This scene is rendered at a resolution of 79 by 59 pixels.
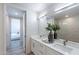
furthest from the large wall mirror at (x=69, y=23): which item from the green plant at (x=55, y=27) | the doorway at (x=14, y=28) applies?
the doorway at (x=14, y=28)

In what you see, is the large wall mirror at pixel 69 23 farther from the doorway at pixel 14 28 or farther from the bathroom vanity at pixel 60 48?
the doorway at pixel 14 28

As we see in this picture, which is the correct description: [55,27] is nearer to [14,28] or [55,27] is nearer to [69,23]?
[69,23]

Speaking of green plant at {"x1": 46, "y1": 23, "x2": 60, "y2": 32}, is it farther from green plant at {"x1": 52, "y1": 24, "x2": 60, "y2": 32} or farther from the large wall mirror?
the large wall mirror

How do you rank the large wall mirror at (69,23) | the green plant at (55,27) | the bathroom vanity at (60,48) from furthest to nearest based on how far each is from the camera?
the green plant at (55,27) → the large wall mirror at (69,23) → the bathroom vanity at (60,48)

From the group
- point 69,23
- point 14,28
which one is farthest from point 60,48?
point 14,28

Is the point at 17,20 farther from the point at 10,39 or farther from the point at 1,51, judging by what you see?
the point at 1,51

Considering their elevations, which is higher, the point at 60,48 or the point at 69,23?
the point at 69,23

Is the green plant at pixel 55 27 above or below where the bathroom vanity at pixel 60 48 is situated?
above

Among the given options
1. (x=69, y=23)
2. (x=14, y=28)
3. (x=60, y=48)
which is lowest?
(x=60, y=48)

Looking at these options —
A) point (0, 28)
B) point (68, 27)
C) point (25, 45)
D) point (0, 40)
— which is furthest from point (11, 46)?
point (68, 27)

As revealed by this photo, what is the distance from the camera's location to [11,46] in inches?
76.5

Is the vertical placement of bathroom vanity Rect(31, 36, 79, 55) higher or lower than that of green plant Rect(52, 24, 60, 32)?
lower

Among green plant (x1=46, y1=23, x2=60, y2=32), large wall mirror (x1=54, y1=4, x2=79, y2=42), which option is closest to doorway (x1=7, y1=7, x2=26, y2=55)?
green plant (x1=46, y1=23, x2=60, y2=32)

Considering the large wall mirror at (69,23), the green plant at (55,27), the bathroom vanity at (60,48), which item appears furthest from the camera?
the green plant at (55,27)
